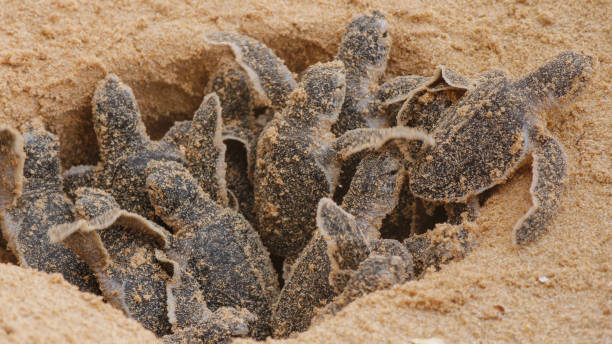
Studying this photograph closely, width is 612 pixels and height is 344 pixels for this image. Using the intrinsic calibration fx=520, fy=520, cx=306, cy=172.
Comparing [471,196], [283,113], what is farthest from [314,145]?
[471,196]

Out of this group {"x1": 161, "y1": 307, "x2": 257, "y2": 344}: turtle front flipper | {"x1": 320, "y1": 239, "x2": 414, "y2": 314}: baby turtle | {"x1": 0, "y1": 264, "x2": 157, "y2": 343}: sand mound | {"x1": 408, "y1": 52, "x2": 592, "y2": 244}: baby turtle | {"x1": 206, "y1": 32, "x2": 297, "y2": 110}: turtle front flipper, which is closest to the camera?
{"x1": 0, "y1": 264, "x2": 157, "y2": 343}: sand mound

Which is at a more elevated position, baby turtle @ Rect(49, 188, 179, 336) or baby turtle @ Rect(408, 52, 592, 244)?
baby turtle @ Rect(408, 52, 592, 244)

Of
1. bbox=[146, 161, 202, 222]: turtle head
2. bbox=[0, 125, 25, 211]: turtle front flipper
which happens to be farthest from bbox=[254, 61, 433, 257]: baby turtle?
bbox=[0, 125, 25, 211]: turtle front flipper

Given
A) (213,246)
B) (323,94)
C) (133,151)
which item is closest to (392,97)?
(323,94)

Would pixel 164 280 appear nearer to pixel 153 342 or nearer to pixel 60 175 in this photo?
pixel 153 342

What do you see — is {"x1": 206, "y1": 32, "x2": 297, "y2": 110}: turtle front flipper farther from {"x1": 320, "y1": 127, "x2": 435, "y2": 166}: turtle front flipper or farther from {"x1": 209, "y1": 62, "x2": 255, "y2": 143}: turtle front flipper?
{"x1": 320, "y1": 127, "x2": 435, "y2": 166}: turtle front flipper

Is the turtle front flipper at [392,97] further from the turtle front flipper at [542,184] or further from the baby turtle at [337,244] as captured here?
the turtle front flipper at [542,184]
